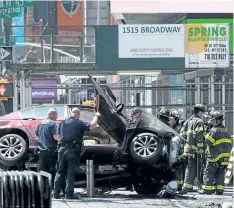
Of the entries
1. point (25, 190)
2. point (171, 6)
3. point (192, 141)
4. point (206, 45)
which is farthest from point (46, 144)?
point (171, 6)

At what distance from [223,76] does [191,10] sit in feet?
7.60

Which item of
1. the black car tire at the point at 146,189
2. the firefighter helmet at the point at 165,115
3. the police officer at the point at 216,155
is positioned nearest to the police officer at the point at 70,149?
the black car tire at the point at 146,189

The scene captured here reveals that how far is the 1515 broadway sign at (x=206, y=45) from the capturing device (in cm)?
2047

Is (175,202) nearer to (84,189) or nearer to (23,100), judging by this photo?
(84,189)

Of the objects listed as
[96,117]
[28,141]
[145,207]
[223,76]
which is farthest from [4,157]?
[223,76]

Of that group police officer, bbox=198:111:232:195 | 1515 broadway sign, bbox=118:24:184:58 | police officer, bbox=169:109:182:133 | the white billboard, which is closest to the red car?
police officer, bbox=169:109:182:133

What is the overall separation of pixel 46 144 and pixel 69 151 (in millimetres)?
695

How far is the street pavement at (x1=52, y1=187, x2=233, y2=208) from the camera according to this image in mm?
13352

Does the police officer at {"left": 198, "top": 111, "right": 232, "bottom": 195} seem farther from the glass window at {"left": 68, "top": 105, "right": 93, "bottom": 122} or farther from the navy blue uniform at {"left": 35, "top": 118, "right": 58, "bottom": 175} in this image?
the navy blue uniform at {"left": 35, "top": 118, "right": 58, "bottom": 175}

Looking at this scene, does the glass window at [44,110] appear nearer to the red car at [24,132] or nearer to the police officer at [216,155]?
the red car at [24,132]

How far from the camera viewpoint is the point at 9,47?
19.9 m

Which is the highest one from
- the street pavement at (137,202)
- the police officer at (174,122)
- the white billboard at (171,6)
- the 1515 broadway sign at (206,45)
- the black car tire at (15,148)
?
the white billboard at (171,6)

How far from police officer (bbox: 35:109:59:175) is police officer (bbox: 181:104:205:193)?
295 cm

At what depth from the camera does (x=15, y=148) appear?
15.9 m
